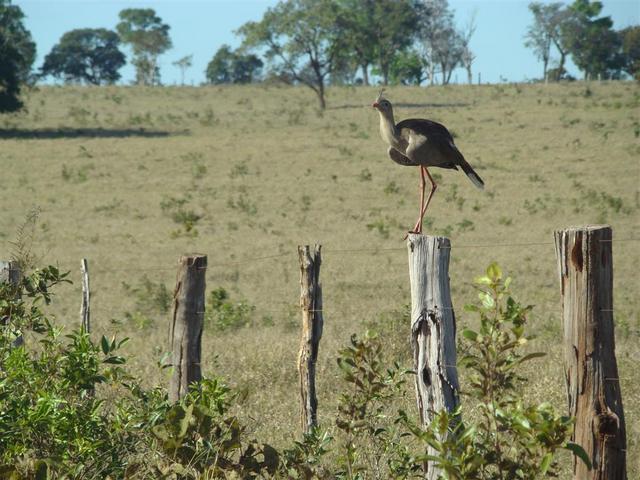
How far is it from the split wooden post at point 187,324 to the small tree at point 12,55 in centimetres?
3162

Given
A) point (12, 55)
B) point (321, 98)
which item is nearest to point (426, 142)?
point (12, 55)

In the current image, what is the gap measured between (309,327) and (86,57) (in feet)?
267

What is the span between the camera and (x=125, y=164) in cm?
2733

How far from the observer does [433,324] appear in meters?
4.37

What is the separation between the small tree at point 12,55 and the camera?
3494cm

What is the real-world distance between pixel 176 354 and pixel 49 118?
34028 millimetres

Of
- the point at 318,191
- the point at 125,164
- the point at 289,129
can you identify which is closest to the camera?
the point at 318,191

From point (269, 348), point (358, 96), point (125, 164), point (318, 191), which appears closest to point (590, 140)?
point (318, 191)

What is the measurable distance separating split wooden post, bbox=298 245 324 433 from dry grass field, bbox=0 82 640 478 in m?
0.43

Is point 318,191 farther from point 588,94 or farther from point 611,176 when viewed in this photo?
point 588,94

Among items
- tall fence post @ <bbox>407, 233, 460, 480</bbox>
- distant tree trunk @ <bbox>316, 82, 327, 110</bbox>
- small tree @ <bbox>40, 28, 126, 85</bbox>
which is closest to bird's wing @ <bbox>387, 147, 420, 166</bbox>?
tall fence post @ <bbox>407, 233, 460, 480</bbox>

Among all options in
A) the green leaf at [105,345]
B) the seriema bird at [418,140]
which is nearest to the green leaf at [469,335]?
the green leaf at [105,345]

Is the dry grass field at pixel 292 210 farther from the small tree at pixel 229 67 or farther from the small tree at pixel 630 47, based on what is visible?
the small tree at pixel 229 67

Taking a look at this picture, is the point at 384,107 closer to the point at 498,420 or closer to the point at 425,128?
the point at 425,128
